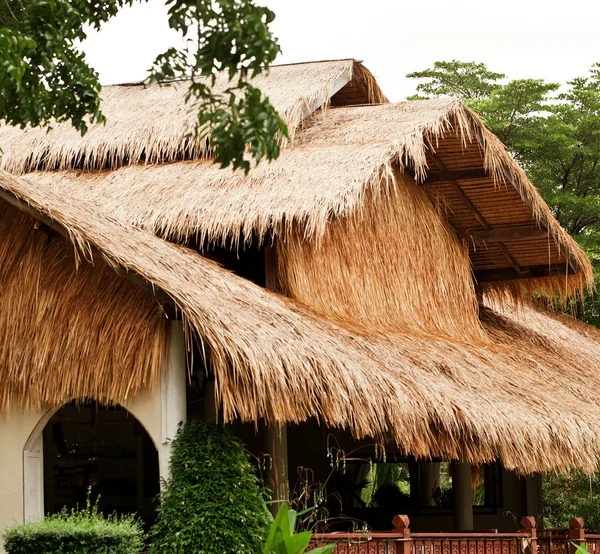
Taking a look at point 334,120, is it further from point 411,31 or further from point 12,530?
point 411,31

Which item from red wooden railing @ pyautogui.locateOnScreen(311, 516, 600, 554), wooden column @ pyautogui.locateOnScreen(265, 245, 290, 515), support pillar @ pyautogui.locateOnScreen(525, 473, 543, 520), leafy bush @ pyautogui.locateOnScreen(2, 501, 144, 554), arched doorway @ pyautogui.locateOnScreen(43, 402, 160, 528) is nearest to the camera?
leafy bush @ pyautogui.locateOnScreen(2, 501, 144, 554)

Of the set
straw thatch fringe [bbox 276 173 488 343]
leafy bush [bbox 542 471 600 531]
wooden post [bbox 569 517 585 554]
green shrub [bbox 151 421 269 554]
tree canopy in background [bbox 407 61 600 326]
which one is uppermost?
tree canopy in background [bbox 407 61 600 326]

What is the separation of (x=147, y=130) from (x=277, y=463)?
14.6 ft

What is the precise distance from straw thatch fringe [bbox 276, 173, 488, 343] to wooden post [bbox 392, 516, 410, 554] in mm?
2019

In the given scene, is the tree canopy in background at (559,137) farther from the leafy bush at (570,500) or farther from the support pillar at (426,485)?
the support pillar at (426,485)

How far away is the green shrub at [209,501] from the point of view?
7.54 m

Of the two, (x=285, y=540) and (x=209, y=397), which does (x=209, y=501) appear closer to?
(x=285, y=540)

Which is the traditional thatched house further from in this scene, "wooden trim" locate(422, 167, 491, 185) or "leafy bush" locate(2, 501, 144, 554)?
"leafy bush" locate(2, 501, 144, 554)

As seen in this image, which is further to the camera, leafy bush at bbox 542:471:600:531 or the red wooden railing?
leafy bush at bbox 542:471:600:531

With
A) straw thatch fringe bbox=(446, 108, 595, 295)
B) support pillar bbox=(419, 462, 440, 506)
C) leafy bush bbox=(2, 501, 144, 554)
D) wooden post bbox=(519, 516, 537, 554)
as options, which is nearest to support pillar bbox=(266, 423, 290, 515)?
leafy bush bbox=(2, 501, 144, 554)

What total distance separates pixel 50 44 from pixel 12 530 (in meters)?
3.19

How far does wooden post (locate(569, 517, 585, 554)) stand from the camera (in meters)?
9.40

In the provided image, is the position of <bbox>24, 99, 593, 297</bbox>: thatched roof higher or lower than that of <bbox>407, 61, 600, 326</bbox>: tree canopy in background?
lower

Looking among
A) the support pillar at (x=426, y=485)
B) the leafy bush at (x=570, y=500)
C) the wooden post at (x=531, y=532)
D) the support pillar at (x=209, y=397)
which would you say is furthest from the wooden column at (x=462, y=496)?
the leafy bush at (x=570, y=500)
